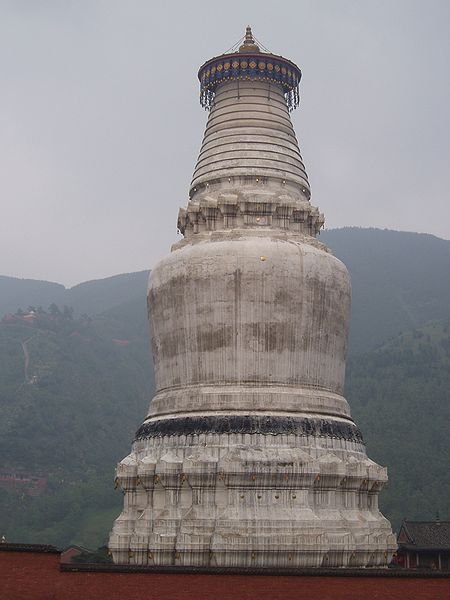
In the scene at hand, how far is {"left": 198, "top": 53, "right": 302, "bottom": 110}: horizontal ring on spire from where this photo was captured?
21.4m

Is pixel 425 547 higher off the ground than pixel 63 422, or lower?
lower

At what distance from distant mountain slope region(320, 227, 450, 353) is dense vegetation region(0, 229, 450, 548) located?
0.55m

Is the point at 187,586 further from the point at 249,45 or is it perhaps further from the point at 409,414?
the point at 409,414

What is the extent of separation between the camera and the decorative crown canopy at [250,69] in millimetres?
21438

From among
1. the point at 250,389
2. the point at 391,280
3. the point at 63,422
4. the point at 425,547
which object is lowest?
the point at 425,547

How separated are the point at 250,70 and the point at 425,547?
18136 millimetres

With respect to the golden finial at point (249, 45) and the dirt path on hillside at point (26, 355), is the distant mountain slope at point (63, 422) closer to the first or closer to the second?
the dirt path on hillside at point (26, 355)

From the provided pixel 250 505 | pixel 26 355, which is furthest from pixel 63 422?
pixel 250 505

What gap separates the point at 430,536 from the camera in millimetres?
32406

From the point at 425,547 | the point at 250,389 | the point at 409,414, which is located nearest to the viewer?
the point at 250,389

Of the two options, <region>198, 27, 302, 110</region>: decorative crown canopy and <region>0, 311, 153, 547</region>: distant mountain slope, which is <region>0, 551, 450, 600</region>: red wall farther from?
<region>0, 311, 153, 547</region>: distant mountain slope

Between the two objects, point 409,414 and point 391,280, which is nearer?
point 409,414

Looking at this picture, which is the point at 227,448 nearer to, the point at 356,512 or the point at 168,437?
the point at 168,437

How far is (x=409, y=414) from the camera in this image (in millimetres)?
71500
